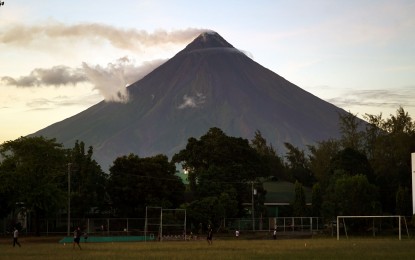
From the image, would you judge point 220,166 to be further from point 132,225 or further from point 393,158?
point 393,158

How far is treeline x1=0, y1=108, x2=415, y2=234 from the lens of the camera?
70.8 metres

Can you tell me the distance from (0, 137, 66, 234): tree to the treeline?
0.29 feet

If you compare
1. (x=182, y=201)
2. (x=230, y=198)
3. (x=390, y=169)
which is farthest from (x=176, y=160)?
(x=390, y=169)

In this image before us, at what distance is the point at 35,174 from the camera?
70875 millimetres

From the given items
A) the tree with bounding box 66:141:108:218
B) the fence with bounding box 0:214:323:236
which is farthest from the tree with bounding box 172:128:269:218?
the tree with bounding box 66:141:108:218

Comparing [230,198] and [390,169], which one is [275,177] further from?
[230,198]

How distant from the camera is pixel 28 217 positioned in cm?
7750

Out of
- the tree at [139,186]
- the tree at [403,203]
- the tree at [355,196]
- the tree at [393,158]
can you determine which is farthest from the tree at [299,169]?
the tree at [355,196]

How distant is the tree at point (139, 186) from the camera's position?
260ft

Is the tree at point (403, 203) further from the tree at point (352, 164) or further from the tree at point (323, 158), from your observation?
the tree at point (323, 158)

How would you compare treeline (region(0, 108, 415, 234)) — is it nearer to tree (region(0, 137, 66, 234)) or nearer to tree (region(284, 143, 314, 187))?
tree (region(0, 137, 66, 234))

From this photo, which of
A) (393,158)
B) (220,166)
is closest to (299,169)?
(393,158)

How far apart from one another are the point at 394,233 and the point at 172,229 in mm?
20423

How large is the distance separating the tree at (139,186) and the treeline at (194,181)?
4.0 inches
